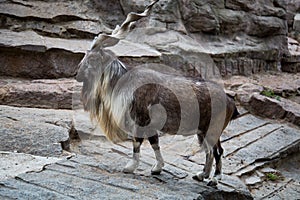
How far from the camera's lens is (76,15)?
287 inches

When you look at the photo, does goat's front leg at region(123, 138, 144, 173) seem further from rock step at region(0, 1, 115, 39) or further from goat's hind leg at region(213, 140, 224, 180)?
rock step at region(0, 1, 115, 39)

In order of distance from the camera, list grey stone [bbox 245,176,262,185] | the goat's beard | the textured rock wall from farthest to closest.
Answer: the textured rock wall → grey stone [bbox 245,176,262,185] → the goat's beard

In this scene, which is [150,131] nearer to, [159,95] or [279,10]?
[159,95]

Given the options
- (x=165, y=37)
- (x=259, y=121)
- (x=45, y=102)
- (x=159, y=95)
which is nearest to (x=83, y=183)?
(x=159, y=95)

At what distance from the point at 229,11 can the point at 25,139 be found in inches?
193

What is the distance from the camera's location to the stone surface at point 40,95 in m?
5.60

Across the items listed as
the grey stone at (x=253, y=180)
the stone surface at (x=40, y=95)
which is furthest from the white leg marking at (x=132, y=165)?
the stone surface at (x=40, y=95)

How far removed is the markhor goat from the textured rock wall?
8.37 ft

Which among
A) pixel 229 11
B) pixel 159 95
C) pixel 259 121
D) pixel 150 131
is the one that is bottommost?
pixel 259 121

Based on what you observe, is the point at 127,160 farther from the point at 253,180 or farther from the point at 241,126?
the point at 241,126

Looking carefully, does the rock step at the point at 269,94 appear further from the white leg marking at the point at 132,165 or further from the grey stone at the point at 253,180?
the white leg marking at the point at 132,165

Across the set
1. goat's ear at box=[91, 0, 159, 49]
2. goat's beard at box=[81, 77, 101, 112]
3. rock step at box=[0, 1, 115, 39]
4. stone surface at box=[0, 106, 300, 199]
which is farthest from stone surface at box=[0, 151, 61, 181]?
rock step at box=[0, 1, 115, 39]

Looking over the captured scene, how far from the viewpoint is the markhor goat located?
12.8 feet

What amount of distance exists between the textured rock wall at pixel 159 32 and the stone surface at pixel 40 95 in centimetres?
55
